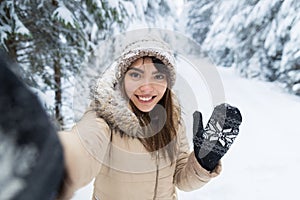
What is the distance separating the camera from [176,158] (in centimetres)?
170

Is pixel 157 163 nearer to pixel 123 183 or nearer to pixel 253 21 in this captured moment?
pixel 123 183

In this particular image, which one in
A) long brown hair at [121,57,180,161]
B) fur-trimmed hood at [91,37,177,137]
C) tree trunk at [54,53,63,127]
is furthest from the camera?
tree trunk at [54,53,63,127]

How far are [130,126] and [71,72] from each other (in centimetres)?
390

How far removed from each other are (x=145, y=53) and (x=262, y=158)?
16.1 feet

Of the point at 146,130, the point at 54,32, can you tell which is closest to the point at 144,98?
the point at 146,130

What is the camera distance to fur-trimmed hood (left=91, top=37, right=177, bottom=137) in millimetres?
1362

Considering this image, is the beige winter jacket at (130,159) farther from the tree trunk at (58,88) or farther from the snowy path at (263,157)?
the tree trunk at (58,88)

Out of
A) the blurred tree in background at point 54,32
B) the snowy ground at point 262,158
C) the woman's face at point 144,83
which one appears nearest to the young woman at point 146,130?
the woman's face at point 144,83

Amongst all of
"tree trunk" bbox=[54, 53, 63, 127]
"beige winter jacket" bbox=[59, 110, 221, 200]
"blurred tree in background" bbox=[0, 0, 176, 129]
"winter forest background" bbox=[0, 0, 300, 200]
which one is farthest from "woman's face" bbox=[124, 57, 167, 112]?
"tree trunk" bbox=[54, 53, 63, 127]

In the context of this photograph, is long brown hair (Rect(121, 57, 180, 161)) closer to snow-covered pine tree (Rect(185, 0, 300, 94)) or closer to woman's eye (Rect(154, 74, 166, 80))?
woman's eye (Rect(154, 74, 166, 80))

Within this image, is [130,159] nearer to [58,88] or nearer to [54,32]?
[54,32]

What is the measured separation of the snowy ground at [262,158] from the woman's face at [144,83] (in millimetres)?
530

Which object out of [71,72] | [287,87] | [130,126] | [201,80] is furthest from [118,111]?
[287,87]

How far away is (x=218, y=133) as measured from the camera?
1.45 m
